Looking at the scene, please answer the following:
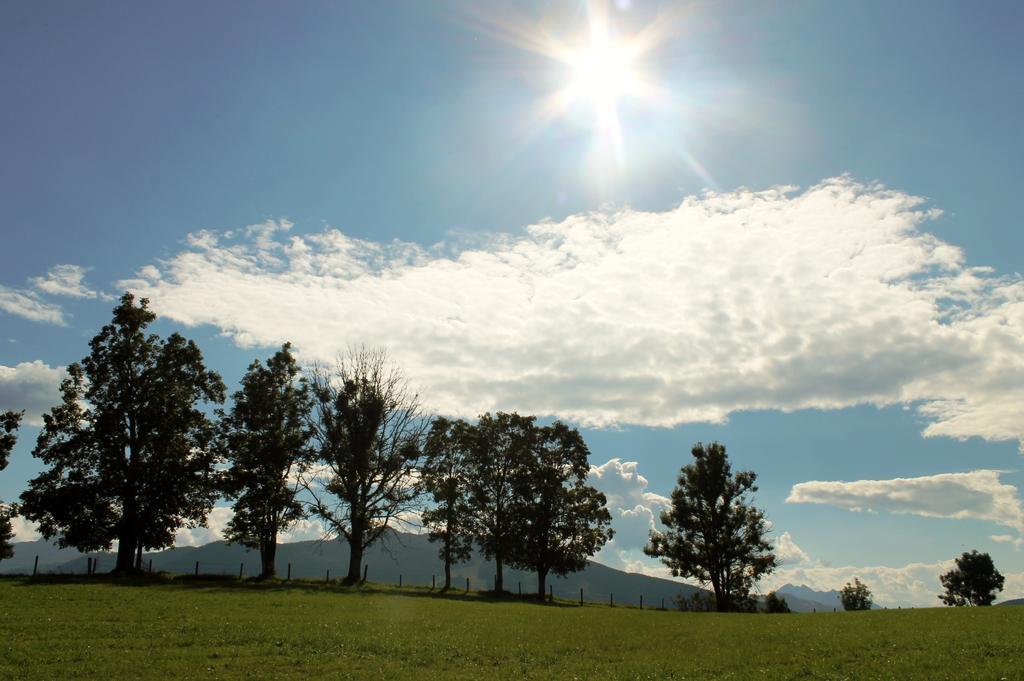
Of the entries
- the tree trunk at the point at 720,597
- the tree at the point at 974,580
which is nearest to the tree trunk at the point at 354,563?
the tree trunk at the point at 720,597

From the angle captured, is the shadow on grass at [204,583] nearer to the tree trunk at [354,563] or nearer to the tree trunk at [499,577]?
the tree trunk at [354,563]

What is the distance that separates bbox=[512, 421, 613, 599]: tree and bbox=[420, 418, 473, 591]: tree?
232 inches

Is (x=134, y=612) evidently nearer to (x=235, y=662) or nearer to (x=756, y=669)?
(x=235, y=662)

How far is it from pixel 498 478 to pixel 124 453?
119 ft

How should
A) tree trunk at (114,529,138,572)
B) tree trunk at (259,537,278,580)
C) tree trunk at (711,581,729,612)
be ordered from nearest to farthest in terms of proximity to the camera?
1. tree trunk at (114,529,138,572)
2. tree trunk at (259,537,278,580)
3. tree trunk at (711,581,729,612)

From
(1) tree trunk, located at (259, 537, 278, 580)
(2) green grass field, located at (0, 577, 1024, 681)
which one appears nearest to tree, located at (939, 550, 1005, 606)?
(2) green grass field, located at (0, 577, 1024, 681)

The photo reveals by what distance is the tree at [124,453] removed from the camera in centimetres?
5350

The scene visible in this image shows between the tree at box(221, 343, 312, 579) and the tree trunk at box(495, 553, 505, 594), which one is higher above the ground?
the tree at box(221, 343, 312, 579)

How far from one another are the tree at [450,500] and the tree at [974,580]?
8794 cm

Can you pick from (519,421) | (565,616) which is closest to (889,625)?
(565,616)

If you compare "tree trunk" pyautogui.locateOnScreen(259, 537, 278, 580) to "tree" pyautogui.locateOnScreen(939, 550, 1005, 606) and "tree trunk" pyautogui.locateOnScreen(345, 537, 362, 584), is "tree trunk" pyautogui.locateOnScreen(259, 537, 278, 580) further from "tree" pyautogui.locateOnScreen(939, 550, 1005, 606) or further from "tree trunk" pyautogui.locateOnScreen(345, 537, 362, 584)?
"tree" pyautogui.locateOnScreen(939, 550, 1005, 606)

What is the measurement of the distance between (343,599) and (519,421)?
3444 cm

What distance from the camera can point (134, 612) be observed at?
30.3m

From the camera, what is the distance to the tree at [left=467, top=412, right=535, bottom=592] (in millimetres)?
71500
